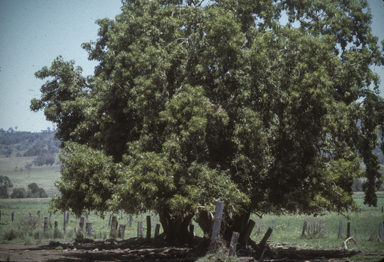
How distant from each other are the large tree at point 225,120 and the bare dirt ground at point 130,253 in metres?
1.77

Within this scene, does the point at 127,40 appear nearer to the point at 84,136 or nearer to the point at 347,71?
the point at 84,136

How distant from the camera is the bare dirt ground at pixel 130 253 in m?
16.2

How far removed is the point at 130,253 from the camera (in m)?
18.5

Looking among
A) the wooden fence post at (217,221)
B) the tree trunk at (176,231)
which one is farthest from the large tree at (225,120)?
the tree trunk at (176,231)

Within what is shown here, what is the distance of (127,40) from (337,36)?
11299 mm

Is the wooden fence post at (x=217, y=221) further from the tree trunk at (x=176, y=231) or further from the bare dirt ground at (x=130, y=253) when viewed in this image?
the tree trunk at (x=176, y=231)

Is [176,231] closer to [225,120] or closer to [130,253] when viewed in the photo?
[130,253]

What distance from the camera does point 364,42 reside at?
20750mm

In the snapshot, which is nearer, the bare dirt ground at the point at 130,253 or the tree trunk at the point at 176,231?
the bare dirt ground at the point at 130,253

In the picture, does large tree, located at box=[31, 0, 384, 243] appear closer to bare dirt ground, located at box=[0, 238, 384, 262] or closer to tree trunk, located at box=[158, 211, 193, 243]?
bare dirt ground, located at box=[0, 238, 384, 262]

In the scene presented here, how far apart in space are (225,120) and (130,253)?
333 inches

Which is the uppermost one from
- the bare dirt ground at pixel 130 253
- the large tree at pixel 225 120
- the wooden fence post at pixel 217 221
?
the large tree at pixel 225 120

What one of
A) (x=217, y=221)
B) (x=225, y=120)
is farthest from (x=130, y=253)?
(x=225, y=120)

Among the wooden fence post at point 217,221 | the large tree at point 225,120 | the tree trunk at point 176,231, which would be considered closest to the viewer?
the wooden fence post at point 217,221
